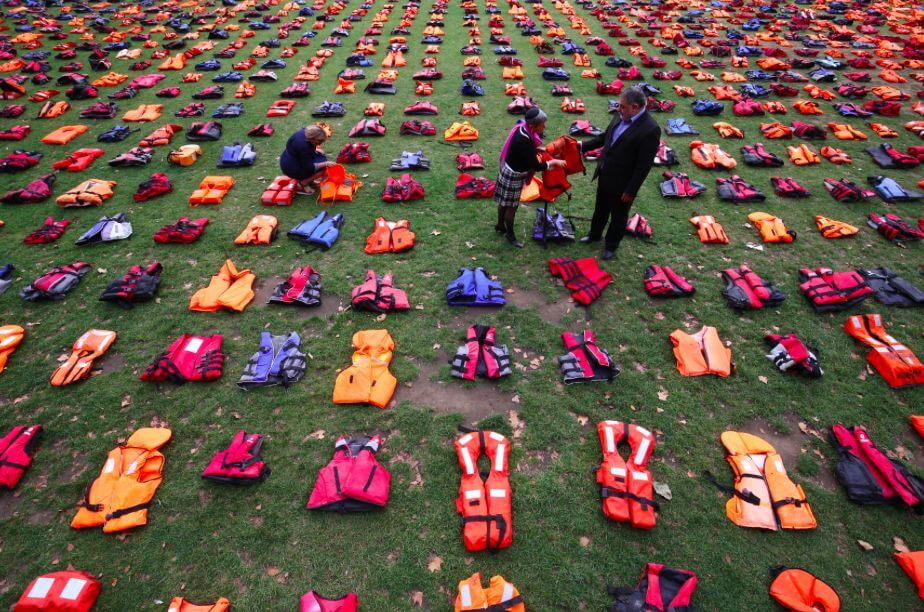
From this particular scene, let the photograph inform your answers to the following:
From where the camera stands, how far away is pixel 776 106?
12.6 m

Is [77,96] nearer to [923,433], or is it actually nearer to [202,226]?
[202,226]

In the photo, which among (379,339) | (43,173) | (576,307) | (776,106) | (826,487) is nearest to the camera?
(826,487)

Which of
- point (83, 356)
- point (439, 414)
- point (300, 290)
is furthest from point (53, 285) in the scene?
point (439, 414)

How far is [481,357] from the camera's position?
6051 millimetres

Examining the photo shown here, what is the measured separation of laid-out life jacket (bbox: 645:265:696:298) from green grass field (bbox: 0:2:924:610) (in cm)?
27

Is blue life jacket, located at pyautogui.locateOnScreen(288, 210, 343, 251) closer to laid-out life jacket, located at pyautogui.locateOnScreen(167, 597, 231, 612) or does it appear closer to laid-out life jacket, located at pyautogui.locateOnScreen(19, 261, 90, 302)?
laid-out life jacket, located at pyautogui.locateOnScreen(19, 261, 90, 302)

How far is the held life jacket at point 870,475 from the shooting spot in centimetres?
459

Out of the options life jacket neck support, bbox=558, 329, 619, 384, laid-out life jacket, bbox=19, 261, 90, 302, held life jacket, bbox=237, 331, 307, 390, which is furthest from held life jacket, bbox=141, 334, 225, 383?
life jacket neck support, bbox=558, 329, 619, 384

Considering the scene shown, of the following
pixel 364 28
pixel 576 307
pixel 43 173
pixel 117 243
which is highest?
pixel 364 28

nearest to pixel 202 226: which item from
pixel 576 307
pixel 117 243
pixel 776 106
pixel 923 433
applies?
pixel 117 243

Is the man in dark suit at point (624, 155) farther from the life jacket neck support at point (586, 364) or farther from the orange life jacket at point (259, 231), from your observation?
the orange life jacket at point (259, 231)

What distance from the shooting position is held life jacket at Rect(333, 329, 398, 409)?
5.54 metres

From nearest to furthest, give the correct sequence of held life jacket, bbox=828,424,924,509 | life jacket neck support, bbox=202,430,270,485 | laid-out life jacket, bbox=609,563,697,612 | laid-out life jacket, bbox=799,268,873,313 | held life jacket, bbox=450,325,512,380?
laid-out life jacket, bbox=609,563,697,612
held life jacket, bbox=828,424,924,509
life jacket neck support, bbox=202,430,270,485
held life jacket, bbox=450,325,512,380
laid-out life jacket, bbox=799,268,873,313

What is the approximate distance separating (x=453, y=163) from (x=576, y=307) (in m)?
5.70
